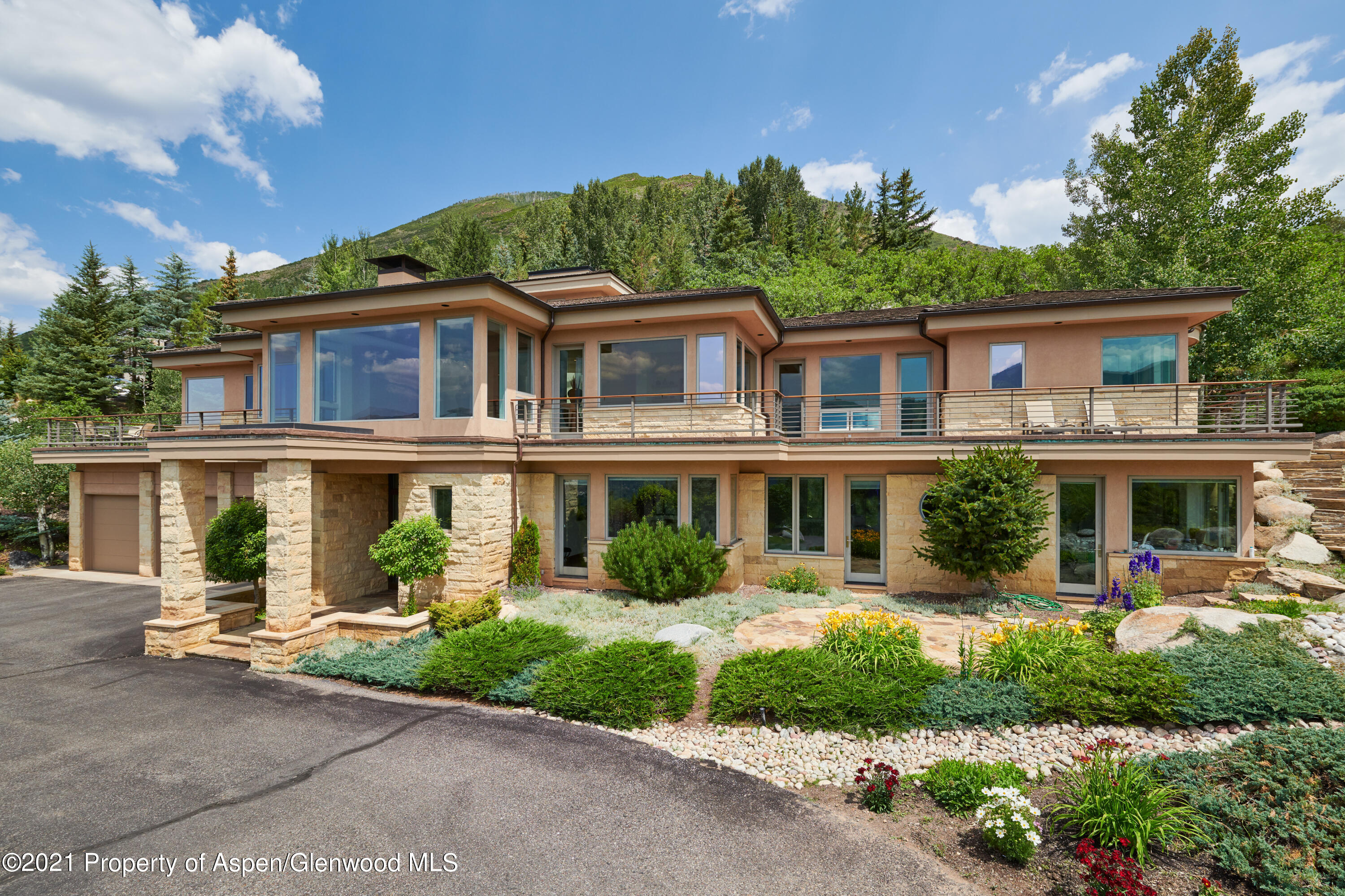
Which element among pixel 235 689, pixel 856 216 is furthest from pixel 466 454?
pixel 856 216

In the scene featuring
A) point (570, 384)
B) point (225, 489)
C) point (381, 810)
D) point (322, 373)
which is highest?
point (322, 373)

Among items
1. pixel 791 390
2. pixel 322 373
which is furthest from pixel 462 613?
pixel 791 390

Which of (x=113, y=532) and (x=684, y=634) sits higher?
(x=113, y=532)

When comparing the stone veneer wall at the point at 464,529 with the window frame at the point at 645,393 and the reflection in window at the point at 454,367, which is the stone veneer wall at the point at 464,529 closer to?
the reflection in window at the point at 454,367

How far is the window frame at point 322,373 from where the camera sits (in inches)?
538

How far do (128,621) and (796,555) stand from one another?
54.0 feet

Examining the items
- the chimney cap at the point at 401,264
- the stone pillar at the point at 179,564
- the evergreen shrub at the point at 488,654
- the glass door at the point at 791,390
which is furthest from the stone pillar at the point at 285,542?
the glass door at the point at 791,390

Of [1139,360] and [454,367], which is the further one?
[1139,360]

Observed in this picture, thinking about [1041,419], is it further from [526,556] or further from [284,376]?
[284,376]

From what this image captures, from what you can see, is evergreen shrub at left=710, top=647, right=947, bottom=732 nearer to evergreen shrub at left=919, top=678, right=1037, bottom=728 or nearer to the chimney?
evergreen shrub at left=919, top=678, right=1037, bottom=728

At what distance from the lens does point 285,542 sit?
10070mm

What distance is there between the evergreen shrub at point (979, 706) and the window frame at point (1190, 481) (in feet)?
26.3

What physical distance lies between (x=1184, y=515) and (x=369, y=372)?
1989cm

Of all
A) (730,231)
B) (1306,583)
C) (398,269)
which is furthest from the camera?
(730,231)
